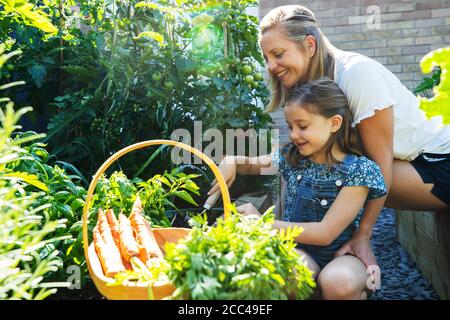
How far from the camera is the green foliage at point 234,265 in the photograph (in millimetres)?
1115

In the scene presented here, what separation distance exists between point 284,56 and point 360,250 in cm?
78

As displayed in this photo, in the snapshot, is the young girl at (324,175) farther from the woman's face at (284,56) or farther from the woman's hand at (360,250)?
the woman's face at (284,56)

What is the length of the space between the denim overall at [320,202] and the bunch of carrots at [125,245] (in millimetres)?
568

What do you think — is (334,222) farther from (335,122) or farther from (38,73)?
(38,73)

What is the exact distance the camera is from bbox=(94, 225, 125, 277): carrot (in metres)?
1.40

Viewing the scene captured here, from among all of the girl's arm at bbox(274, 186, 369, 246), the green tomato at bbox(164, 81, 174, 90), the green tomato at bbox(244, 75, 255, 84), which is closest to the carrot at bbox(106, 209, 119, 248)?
the girl's arm at bbox(274, 186, 369, 246)

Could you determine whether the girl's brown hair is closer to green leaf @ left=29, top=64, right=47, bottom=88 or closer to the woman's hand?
the woman's hand

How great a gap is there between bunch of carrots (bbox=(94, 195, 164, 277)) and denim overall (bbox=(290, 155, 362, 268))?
0.57 m

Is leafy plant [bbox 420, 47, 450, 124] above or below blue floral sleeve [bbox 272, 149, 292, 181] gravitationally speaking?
above

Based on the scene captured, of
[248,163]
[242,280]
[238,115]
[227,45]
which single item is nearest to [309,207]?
[248,163]

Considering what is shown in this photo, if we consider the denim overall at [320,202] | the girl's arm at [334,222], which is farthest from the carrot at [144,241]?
the denim overall at [320,202]

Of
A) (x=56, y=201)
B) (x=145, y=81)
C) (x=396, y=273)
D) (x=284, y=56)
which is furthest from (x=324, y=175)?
(x=145, y=81)

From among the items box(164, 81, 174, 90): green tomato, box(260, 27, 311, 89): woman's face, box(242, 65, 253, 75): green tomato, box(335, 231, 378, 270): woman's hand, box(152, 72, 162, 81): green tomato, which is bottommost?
box(335, 231, 378, 270): woman's hand

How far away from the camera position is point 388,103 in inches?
78.0
